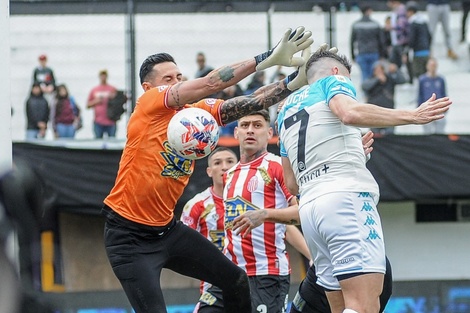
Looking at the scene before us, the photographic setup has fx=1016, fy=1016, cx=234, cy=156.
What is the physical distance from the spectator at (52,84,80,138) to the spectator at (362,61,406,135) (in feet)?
14.2

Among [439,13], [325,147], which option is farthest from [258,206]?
[439,13]

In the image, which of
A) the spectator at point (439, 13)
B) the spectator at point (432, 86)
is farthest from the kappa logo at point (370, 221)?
the spectator at point (439, 13)

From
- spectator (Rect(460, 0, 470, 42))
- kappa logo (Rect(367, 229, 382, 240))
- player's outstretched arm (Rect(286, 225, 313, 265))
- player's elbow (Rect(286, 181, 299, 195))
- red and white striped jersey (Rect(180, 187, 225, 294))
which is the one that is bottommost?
player's outstretched arm (Rect(286, 225, 313, 265))

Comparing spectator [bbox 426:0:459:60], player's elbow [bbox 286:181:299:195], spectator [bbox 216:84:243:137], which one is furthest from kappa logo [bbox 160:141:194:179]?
spectator [bbox 426:0:459:60]

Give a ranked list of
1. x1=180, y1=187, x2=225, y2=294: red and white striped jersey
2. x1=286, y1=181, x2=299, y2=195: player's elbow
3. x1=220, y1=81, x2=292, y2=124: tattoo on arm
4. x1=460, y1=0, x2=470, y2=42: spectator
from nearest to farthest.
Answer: x1=286, y1=181, x2=299, y2=195: player's elbow
x1=220, y1=81, x2=292, y2=124: tattoo on arm
x1=180, y1=187, x2=225, y2=294: red and white striped jersey
x1=460, y1=0, x2=470, y2=42: spectator

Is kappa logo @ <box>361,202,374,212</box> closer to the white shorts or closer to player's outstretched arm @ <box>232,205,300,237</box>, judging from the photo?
the white shorts

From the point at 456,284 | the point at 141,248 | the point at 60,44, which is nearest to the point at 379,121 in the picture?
the point at 141,248

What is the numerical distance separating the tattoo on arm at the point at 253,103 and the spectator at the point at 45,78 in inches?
322

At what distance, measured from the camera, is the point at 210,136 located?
6.92 metres

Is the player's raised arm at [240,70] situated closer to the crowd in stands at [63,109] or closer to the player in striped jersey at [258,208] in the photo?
the player in striped jersey at [258,208]

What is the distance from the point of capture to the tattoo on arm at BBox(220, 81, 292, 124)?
7.23m

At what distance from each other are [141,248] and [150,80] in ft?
4.16

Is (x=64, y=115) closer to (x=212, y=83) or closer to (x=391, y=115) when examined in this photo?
(x=212, y=83)

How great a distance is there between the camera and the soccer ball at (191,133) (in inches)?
269
